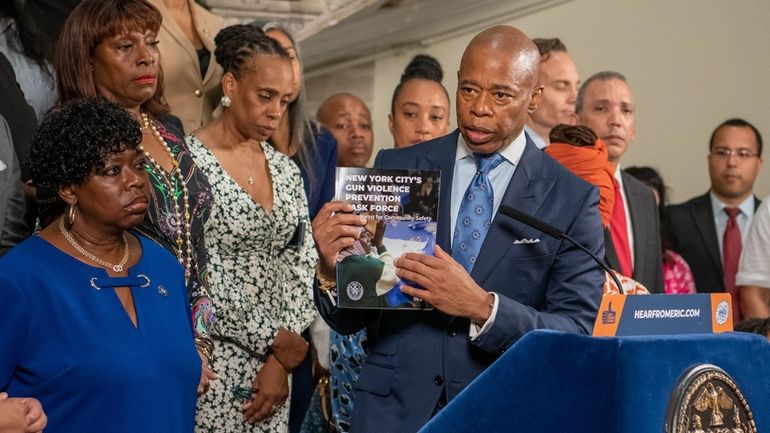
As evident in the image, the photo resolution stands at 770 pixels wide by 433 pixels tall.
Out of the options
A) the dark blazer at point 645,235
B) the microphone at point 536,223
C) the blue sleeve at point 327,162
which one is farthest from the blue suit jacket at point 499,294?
the dark blazer at point 645,235

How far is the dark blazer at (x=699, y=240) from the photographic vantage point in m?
6.35

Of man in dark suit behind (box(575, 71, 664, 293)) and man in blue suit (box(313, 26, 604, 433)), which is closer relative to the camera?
man in blue suit (box(313, 26, 604, 433))

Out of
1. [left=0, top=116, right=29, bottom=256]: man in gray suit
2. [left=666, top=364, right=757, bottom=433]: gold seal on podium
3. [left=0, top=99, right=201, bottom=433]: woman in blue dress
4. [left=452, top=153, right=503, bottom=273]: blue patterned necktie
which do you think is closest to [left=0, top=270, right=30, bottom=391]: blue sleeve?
[left=0, top=99, right=201, bottom=433]: woman in blue dress

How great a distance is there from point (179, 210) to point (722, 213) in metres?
3.87

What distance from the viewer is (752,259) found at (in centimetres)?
574

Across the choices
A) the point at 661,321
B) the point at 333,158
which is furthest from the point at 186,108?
the point at 661,321

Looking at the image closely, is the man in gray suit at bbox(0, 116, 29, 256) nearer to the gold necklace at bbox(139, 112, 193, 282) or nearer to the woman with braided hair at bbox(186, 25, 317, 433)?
the gold necklace at bbox(139, 112, 193, 282)

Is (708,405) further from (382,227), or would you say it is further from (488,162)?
(488,162)

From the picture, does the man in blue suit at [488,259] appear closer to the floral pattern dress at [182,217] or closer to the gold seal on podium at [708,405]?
the floral pattern dress at [182,217]

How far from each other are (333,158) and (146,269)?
81.7 inches

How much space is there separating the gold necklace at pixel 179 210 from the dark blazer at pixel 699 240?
3469 mm

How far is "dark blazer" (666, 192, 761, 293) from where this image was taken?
635 centimetres

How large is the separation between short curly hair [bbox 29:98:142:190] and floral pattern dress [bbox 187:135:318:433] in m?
1.04

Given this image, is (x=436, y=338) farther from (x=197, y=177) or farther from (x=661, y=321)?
(x=197, y=177)
